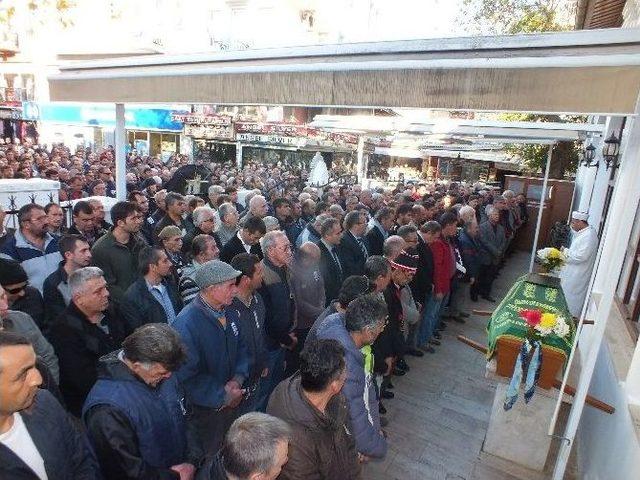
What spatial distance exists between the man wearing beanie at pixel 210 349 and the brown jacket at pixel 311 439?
0.86 m

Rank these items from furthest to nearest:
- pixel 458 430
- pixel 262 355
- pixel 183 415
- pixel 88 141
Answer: pixel 88 141 < pixel 458 430 < pixel 262 355 < pixel 183 415

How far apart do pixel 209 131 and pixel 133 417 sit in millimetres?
22705

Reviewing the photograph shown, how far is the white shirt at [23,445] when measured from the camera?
1631 mm

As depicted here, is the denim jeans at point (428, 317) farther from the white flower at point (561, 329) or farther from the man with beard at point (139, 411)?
the man with beard at point (139, 411)

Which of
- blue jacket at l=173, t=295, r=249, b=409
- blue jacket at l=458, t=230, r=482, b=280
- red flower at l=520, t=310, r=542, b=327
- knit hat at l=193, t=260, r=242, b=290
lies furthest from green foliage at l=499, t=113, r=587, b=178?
blue jacket at l=173, t=295, r=249, b=409

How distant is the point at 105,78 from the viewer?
4461 millimetres

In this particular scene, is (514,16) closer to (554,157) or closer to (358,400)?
(554,157)

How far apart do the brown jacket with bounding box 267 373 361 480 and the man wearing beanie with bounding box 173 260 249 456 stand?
2.82 feet

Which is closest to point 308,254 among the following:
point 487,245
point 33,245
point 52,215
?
point 33,245

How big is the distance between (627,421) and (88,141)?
27.8 metres

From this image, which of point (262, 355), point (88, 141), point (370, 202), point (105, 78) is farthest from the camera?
point (88, 141)

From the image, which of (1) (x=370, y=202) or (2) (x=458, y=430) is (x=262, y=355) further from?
(1) (x=370, y=202)

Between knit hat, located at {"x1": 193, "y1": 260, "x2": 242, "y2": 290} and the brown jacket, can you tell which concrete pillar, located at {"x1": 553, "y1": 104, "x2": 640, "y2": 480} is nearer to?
the brown jacket

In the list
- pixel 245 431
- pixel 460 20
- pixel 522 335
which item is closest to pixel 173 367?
pixel 245 431
